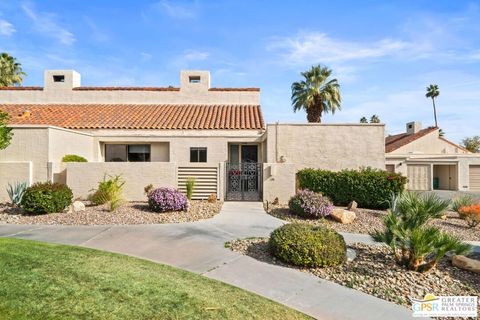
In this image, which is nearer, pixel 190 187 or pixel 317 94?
pixel 190 187

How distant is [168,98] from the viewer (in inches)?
935

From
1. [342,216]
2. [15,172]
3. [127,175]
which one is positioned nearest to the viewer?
[342,216]

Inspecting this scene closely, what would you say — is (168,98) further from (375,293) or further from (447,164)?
(447,164)

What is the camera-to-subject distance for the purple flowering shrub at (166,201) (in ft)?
37.3

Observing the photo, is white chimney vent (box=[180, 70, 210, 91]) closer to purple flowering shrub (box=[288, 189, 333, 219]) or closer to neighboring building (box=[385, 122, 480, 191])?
purple flowering shrub (box=[288, 189, 333, 219])

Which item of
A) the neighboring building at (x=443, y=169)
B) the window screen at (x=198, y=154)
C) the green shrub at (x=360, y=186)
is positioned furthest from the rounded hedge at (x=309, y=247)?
the neighboring building at (x=443, y=169)

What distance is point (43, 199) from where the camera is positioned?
10.9 meters

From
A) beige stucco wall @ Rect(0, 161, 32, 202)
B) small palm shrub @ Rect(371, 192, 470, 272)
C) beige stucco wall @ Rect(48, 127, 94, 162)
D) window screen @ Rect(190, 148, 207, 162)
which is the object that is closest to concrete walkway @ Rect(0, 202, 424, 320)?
small palm shrub @ Rect(371, 192, 470, 272)

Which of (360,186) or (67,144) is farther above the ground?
(67,144)

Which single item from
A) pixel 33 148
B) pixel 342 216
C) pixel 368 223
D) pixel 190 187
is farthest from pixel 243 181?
pixel 33 148

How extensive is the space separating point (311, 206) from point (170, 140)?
9609mm

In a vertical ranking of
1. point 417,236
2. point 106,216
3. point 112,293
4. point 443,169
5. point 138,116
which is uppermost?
point 138,116

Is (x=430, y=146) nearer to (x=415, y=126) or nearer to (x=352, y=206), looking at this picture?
(x=415, y=126)

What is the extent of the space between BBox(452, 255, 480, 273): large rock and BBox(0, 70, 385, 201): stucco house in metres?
8.15
